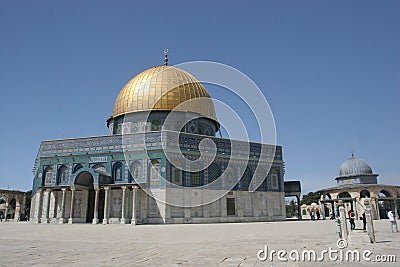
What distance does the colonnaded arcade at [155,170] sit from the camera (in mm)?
25797

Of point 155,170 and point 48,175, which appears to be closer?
point 155,170

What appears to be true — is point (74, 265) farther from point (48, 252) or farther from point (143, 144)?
point (143, 144)

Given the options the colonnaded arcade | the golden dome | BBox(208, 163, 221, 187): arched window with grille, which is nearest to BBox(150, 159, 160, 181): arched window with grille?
the colonnaded arcade

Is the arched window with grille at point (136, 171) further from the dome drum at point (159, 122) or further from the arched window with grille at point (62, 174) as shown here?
the arched window with grille at point (62, 174)

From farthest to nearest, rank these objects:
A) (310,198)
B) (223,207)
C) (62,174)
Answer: (310,198) → (62,174) → (223,207)

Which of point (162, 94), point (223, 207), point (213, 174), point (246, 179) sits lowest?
point (223, 207)

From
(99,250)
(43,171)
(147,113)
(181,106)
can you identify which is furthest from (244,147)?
(99,250)

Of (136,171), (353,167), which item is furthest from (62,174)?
(353,167)

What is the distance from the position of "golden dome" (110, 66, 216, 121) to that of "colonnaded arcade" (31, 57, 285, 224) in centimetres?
9

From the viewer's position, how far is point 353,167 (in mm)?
45062

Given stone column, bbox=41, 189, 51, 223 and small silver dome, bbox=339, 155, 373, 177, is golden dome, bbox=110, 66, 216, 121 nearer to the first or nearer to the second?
stone column, bbox=41, 189, 51, 223

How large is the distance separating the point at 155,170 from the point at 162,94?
7.77 m

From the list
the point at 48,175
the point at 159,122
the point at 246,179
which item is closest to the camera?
the point at 48,175

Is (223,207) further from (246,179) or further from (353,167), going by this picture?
(353,167)
